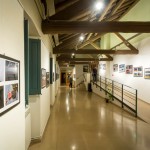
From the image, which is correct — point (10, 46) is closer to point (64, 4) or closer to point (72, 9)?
point (64, 4)

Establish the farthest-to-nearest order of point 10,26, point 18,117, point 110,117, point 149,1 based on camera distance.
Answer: point 149,1
point 110,117
point 18,117
point 10,26

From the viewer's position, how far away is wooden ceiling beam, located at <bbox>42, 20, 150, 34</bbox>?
14.5ft

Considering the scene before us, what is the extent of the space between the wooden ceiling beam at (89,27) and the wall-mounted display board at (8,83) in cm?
267

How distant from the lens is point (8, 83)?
168 centimetres

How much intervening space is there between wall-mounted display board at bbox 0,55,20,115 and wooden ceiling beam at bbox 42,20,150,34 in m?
2.67

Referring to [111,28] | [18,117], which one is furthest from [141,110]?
[18,117]

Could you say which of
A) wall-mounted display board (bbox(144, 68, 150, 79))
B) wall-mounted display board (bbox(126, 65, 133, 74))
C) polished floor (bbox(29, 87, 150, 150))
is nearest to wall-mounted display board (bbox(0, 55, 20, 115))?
polished floor (bbox(29, 87, 150, 150))

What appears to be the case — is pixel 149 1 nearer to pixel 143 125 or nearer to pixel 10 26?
pixel 143 125

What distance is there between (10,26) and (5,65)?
47 cm

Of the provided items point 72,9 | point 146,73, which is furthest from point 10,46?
point 146,73

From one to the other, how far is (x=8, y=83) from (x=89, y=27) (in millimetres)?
3365

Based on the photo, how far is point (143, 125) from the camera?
5488mm

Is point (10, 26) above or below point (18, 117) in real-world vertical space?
above

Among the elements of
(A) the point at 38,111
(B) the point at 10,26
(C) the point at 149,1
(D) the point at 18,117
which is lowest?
(A) the point at 38,111
